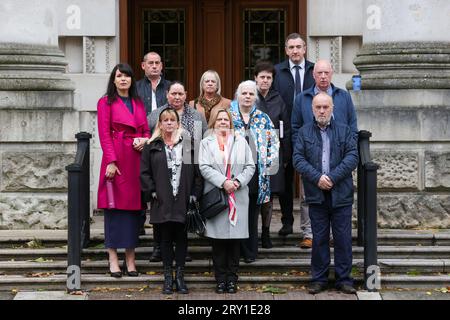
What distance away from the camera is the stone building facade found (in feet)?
42.1

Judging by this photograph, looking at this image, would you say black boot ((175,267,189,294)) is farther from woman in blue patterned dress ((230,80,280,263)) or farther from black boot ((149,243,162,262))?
woman in blue patterned dress ((230,80,280,263))

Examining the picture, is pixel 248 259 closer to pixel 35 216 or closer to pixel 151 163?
pixel 151 163

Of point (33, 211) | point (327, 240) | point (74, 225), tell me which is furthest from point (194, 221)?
point (33, 211)

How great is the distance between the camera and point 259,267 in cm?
1147

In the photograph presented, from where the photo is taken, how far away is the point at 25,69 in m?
13.2

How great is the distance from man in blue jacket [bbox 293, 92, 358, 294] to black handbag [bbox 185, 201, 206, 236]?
3.34 feet

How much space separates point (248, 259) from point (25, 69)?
142 inches

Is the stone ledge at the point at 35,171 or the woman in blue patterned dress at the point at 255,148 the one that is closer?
the woman in blue patterned dress at the point at 255,148

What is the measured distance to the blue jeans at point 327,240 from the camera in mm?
10883

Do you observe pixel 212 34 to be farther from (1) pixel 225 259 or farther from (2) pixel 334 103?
(1) pixel 225 259

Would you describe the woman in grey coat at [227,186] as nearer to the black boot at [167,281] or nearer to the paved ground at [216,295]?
the paved ground at [216,295]

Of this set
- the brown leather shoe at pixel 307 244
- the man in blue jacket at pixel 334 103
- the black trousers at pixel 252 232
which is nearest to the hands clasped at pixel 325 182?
the man in blue jacket at pixel 334 103

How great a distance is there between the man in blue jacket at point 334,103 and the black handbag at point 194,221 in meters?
1.20

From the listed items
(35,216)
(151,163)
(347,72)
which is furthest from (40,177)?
(347,72)
